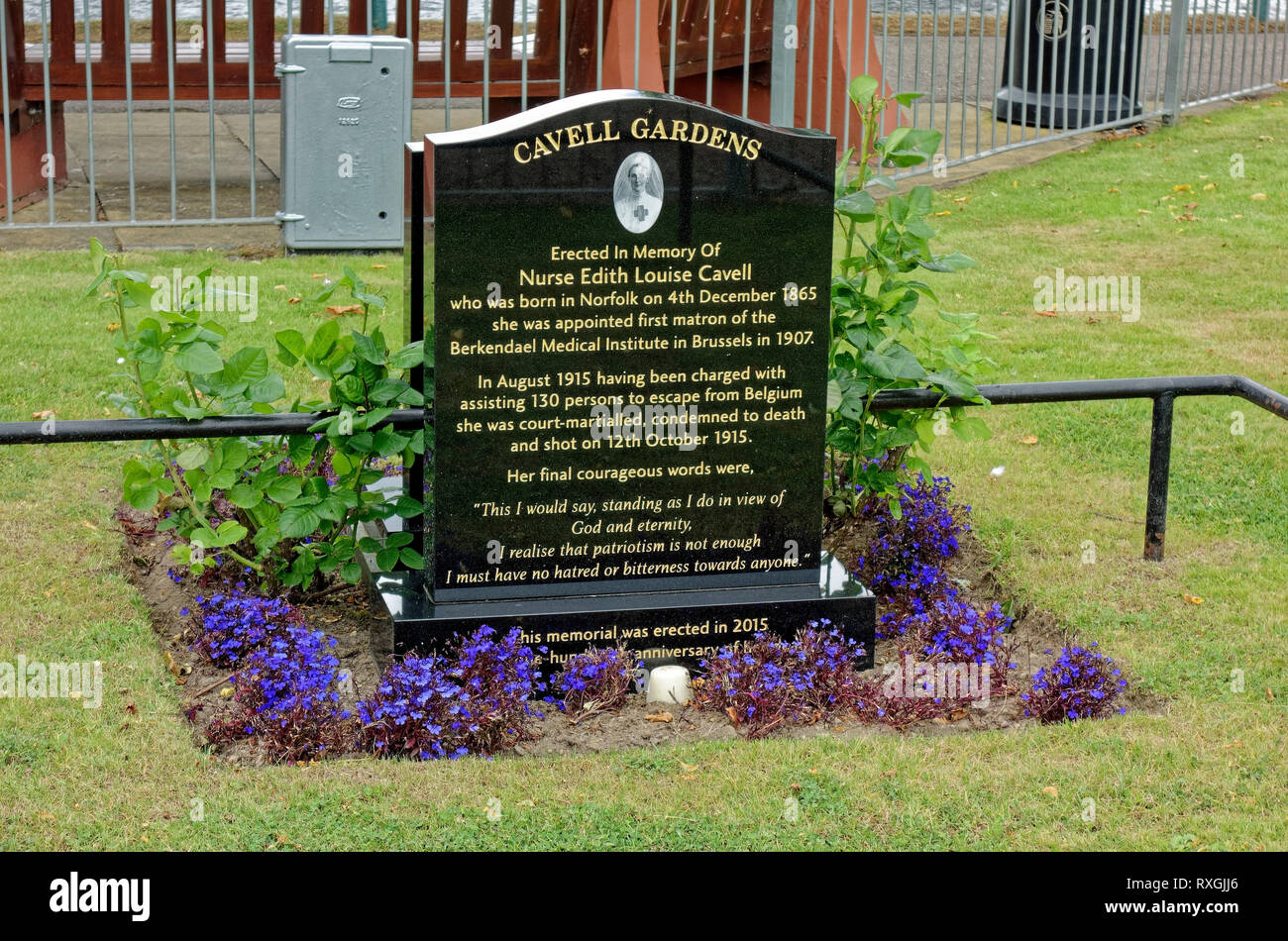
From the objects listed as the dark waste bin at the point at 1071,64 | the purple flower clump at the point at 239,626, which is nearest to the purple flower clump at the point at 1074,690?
the purple flower clump at the point at 239,626

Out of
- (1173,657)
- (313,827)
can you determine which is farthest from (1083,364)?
(313,827)

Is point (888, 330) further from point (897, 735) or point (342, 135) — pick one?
point (342, 135)

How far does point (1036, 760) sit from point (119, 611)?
311 cm

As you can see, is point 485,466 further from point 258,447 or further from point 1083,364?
point 1083,364

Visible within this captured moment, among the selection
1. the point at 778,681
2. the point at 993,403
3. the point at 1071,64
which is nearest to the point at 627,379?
the point at 778,681

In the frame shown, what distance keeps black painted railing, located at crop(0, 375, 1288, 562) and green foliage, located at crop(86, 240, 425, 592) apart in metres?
0.08

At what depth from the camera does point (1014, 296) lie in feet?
31.8

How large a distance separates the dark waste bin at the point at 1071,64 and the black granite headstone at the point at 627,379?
26.2ft

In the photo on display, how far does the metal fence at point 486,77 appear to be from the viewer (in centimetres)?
1026

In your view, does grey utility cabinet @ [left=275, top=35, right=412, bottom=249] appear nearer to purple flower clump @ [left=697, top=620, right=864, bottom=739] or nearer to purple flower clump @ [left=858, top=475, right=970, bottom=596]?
purple flower clump @ [left=858, top=475, right=970, bottom=596]

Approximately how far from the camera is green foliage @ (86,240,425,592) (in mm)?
5312

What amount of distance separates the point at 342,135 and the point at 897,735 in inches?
234

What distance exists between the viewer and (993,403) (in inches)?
231

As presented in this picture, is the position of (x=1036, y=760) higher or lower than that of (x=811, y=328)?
lower
